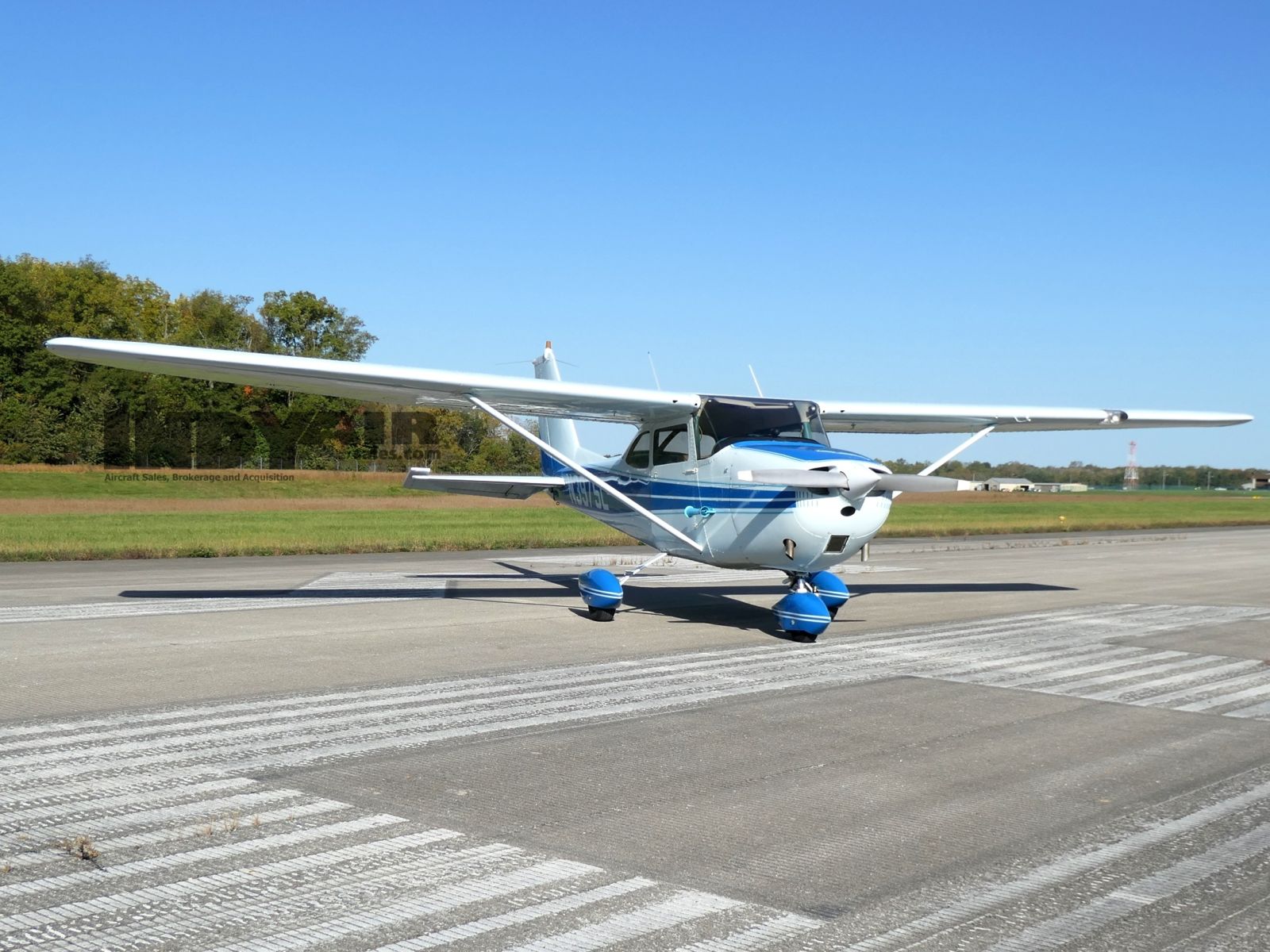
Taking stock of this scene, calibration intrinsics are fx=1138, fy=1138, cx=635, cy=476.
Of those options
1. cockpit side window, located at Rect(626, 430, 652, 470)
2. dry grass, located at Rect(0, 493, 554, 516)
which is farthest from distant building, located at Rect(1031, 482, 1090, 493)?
cockpit side window, located at Rect(626, 430, 652, 470)

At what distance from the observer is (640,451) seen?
48.2 feet

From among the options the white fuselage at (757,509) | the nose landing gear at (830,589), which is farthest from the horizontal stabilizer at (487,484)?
the nose landing gear at (830,589)

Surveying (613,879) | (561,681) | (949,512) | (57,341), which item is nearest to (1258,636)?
(561,681)

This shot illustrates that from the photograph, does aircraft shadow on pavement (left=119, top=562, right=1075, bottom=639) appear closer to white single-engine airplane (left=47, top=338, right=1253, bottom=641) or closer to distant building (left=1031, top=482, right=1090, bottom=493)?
white single-engine airplane (left=47, top=338, right=1253, bottom=641)

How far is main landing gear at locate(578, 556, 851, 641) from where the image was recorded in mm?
11578

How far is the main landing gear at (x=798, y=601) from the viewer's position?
38.0 feet

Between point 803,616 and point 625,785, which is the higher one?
point 803,616

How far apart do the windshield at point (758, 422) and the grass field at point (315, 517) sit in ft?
45.9

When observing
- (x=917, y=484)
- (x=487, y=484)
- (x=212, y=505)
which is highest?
(x=917, y=484)

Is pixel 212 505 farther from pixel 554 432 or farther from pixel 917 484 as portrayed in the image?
pixel 917 484

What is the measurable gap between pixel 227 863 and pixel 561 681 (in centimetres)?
471

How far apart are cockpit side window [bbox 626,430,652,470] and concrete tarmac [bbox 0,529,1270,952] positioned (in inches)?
97.0

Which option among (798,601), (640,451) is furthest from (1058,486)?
(798,601)

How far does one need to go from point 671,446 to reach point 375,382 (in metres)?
3.63
